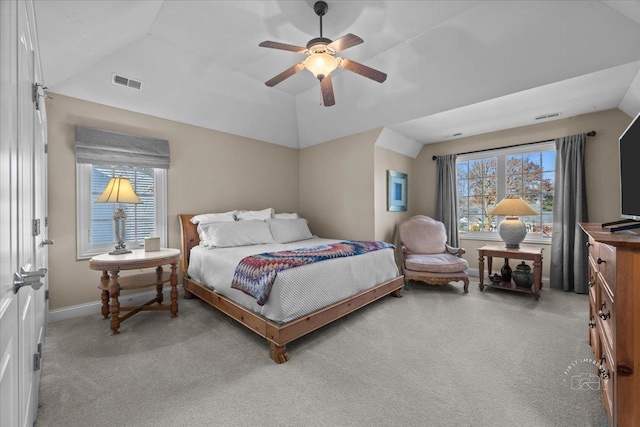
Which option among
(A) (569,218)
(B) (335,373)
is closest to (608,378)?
(B) (335,373)

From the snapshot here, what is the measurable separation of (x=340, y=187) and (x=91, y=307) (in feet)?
12.1

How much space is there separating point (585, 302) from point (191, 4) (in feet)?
17.4

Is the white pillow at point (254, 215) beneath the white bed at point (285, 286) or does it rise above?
above

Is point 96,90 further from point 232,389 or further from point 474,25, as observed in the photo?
point 474,25

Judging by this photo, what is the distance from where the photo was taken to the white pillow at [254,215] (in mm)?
4129

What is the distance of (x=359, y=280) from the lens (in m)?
3.00

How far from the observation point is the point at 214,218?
384cm

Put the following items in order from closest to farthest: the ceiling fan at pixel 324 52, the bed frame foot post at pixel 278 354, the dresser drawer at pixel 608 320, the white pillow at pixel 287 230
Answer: the dresser drawer at pixel 608 320, the bed frame foot post at pixel 278 354, the ceiling fan at pixel 324 52, the white pillow at pixel 287 230

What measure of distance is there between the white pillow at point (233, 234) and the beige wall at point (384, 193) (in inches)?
68.3

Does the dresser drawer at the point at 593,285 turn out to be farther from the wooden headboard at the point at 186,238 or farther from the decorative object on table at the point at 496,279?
the wooden headboard at the point at 186,238

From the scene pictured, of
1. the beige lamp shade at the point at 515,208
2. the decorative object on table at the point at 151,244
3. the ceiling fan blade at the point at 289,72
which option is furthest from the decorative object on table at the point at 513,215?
the decorative object on table at the point at 151,244

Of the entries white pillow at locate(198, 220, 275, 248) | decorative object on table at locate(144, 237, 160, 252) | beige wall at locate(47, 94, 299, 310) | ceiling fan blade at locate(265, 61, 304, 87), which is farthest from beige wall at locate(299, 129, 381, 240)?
decorative object on table at locate(144, 237, 160, 252)

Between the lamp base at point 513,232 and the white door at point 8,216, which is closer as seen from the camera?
the white door at point 8,216

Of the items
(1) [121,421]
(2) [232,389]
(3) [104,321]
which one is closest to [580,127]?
(2) [232,389]
